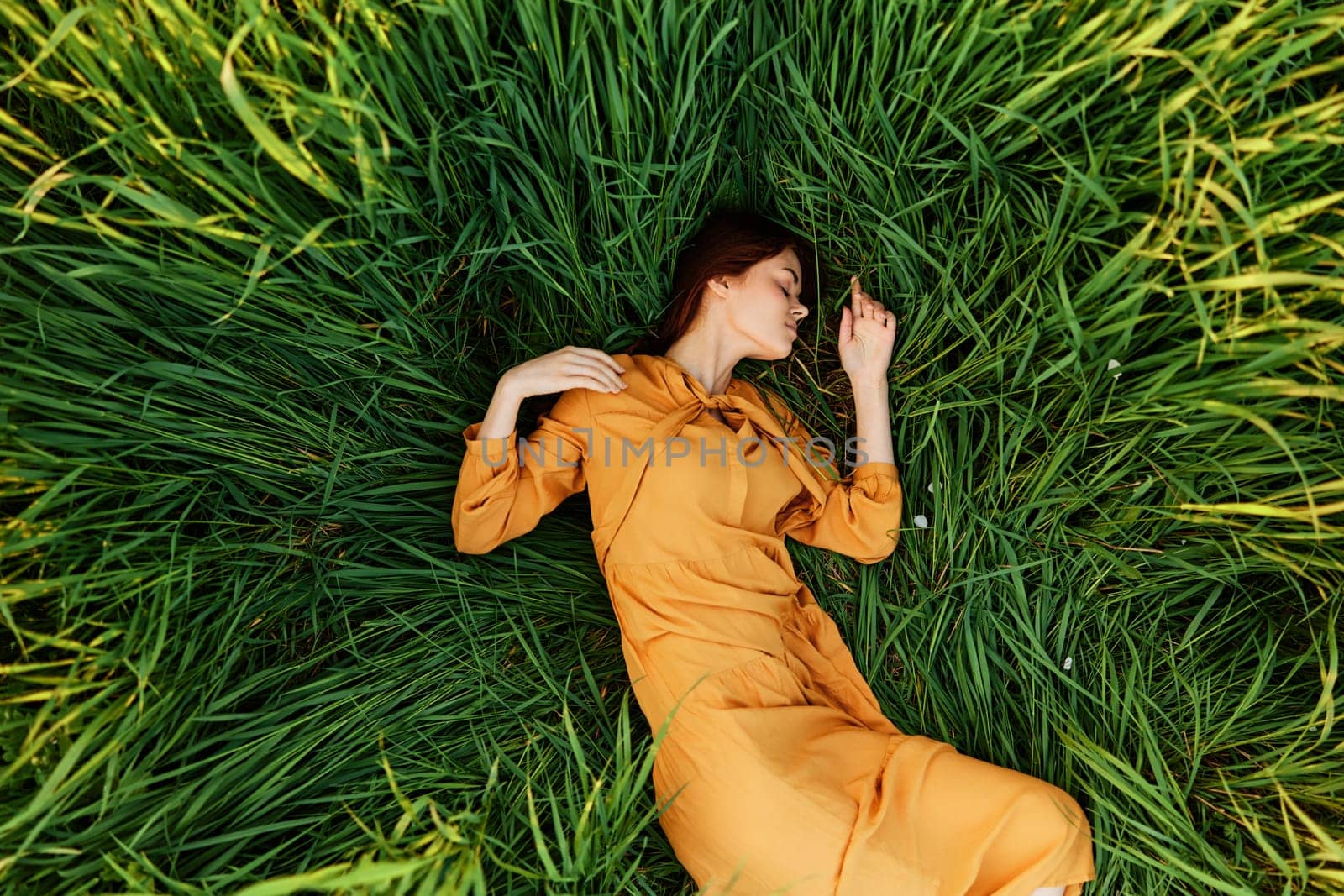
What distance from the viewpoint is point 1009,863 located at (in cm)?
151

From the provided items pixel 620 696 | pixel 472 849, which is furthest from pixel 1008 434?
pixel 472 849

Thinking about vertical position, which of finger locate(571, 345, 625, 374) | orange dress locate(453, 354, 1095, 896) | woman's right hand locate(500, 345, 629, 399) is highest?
finger locate(571, 345, 625, 374)

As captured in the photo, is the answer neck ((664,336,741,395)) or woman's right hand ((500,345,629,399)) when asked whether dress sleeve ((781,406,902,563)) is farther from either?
woman's right hand ((500,345,629,399))

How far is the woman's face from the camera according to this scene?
1786mm

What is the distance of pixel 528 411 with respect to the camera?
1.98 meters

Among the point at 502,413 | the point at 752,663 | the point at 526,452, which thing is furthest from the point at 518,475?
the point at 752,663

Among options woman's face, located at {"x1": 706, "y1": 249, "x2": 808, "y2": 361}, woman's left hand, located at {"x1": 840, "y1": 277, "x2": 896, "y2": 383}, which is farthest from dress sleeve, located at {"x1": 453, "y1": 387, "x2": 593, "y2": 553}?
woman's left hand, located at {"x1": 840, "y1": 277, "x2": 896, "y2": 383}

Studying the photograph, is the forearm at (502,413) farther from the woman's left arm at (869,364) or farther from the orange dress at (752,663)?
the woman's left arm at (869,364)

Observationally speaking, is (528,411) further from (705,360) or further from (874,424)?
(874,424)

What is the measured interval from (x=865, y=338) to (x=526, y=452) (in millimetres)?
941

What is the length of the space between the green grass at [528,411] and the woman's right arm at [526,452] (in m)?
0.20

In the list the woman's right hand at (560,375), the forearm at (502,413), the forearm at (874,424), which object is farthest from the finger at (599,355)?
the forearm at (874,424)

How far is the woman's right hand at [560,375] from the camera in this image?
65.4 inches

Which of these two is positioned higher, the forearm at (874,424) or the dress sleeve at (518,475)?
the forearm at (874,424)
